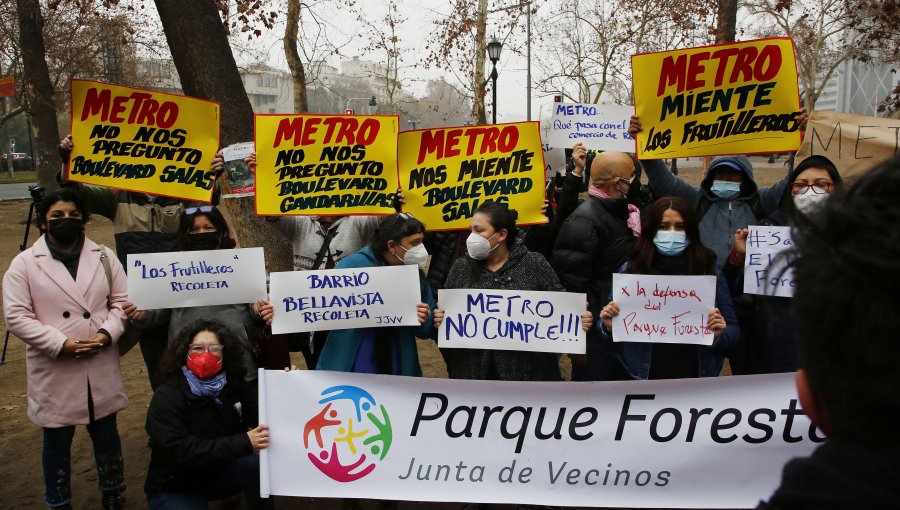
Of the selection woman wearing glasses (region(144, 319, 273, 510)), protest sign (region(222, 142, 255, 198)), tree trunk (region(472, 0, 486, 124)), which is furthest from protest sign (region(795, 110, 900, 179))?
tree trunk (region(472, 0, 486, 124))

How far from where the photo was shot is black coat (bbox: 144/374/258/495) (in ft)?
11.5

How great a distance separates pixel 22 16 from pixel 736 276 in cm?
1813

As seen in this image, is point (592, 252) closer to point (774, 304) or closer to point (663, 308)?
Answer: point (663, 308)

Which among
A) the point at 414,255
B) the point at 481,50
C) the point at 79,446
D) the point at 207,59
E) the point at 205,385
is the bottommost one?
the point at 79,446

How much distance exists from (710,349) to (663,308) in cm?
40

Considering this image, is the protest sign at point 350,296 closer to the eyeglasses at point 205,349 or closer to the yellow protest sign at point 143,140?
the eyeglasses at point 205,349

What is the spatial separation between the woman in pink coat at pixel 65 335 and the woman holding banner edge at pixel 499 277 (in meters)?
2.00

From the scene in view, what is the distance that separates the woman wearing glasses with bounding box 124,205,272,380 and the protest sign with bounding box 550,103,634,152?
3.24 m

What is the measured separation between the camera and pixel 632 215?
4.75 meters

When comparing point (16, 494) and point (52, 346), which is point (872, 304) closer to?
point (52, 346)

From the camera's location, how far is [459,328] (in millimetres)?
3951

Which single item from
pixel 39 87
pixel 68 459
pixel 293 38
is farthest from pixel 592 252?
pixel 39 87

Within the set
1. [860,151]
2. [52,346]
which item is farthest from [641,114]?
[52,346]

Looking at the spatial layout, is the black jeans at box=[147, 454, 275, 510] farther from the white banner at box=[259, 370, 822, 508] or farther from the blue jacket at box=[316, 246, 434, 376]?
the blue jacket at box=[316, 246, 434, 376]
